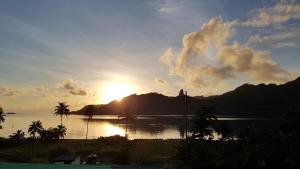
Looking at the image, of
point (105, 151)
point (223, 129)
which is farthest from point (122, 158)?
point (223, 129)

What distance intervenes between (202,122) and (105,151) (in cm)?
3520

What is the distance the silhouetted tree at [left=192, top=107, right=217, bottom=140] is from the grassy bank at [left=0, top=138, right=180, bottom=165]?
5.60m

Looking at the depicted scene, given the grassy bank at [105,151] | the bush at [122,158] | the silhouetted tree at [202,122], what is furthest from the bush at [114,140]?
the silhouetted tree at [202,122]

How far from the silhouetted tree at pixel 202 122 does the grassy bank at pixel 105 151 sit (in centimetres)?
560

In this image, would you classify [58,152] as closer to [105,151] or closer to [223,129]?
[105,151]

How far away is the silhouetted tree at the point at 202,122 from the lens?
6588 centimetres

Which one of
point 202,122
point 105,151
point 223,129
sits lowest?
point 105,151

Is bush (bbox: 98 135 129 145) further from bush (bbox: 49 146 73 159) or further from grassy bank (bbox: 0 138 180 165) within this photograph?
bush (bbox: 49 146 73 159)

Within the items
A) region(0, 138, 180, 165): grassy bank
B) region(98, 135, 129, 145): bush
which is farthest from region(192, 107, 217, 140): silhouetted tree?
region(98, 135, 129, 145): bush

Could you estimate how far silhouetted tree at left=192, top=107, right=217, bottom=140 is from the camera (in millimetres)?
65875

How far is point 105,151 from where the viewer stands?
3671 inches

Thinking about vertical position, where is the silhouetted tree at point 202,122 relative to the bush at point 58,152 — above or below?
above

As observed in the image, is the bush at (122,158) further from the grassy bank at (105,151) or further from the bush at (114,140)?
the bush at (114,140)

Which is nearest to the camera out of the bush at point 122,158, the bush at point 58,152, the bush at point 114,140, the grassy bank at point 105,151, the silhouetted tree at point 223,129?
the silhouetted tree at point 223,129
